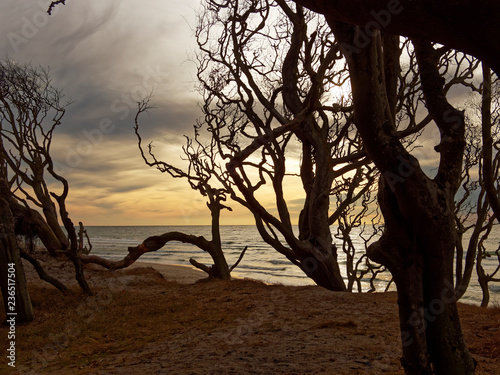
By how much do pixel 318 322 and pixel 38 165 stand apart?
45.7 ft

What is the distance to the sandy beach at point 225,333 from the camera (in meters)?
3.77

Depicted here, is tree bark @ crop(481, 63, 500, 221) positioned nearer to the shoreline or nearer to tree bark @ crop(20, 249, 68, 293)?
tree bark @ crop(20, 249, 68, 293)

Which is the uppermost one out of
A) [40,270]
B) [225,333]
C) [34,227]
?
[34,227]

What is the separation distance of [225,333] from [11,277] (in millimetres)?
3878

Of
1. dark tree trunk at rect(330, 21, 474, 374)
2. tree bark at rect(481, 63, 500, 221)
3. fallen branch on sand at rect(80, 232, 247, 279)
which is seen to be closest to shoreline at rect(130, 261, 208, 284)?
fallen branch on sand at rect(80, 232, 247, 279)

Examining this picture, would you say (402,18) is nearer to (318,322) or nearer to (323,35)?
(318,322)

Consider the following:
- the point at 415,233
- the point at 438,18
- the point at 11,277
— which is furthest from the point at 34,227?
the point at 438,18

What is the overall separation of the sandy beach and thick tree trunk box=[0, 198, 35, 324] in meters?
0.33

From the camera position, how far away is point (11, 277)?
6.07 metres

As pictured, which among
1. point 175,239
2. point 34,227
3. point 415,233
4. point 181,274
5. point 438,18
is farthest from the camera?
point 181,274

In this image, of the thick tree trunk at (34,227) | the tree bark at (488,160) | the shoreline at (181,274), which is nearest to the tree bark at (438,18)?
the tree bark at (488,160)

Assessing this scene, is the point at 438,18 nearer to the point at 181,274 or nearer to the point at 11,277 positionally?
the point at 11,277

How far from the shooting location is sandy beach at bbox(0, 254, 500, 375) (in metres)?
3.77

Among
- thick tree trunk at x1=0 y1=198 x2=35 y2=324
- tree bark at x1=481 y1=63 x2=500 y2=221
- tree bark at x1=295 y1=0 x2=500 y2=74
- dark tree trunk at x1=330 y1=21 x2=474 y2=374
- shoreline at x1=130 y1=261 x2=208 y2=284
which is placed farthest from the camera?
shoreline at x1=130 y1=261 x2=208 y2=284
